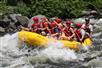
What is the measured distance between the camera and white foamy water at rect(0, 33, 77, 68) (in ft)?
42.7

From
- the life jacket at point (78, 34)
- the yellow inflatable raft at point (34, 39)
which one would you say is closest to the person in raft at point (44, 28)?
the yellow inflatable raft at point (34, 39)

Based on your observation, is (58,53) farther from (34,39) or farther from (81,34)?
(81,34)

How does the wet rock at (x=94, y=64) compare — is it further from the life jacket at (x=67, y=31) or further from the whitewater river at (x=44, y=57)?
the life jacket at (x=67, y=31)

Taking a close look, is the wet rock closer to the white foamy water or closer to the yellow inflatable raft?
the white foamy water

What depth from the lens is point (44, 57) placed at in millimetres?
13391

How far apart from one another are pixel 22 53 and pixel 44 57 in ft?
3.97

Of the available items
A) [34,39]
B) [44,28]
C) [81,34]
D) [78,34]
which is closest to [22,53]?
[34,39]

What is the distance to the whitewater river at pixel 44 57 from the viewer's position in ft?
41.5

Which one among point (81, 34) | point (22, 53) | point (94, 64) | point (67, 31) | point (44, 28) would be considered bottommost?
point (94, 64)

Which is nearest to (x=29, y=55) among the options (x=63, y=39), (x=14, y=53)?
(x=14, y=53)

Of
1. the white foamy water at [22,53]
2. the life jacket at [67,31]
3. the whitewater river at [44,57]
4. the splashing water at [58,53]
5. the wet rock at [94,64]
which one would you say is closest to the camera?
the wet rock at [94,64]

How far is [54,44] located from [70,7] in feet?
30.4

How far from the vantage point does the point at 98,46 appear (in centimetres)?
1570

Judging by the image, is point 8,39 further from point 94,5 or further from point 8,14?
point 94,5
